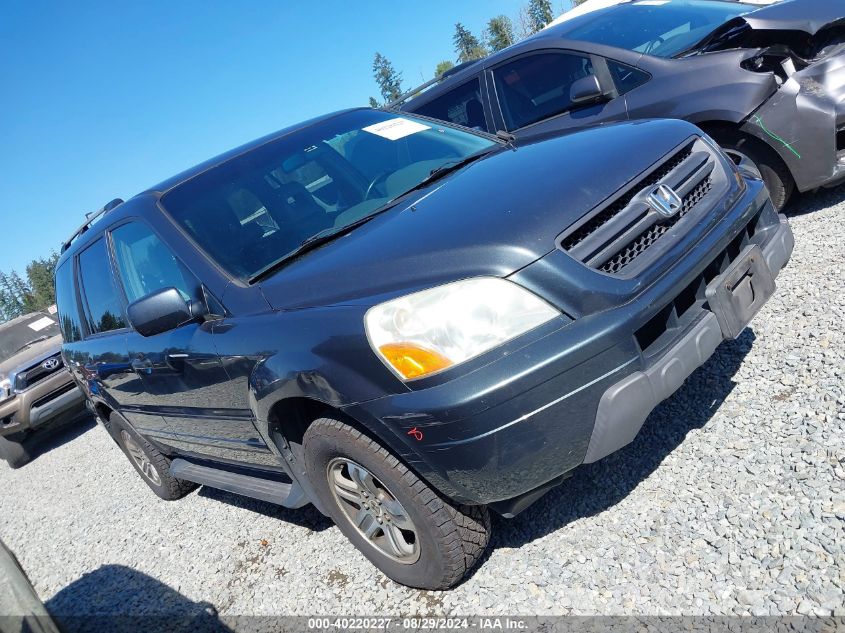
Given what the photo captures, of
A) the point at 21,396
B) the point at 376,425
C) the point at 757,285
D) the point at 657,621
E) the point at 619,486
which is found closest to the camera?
the point at 657,621

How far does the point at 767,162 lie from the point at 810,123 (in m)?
0.32

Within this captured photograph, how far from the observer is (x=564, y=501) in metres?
2.71

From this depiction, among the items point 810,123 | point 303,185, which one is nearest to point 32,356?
point 303,185

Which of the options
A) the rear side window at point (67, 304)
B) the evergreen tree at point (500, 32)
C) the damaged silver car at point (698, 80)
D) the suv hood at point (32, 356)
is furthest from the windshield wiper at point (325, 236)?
the evergreen tree at point (500, 32)

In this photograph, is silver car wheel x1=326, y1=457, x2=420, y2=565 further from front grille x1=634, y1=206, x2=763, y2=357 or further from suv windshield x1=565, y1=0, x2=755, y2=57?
suv windshield x1=565, y1=0, x2=755, y2=57

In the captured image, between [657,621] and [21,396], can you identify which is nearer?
[657,621]

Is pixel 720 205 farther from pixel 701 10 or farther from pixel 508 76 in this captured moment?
pixel 701 10

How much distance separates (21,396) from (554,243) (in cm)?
827

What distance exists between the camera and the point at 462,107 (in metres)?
5.41

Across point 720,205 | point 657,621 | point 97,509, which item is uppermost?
point 720,205

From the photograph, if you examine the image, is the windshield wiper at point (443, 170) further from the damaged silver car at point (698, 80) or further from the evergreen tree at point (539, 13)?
the evergreen tree at point (539, 13)

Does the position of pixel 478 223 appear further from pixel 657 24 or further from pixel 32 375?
pixel 32 375

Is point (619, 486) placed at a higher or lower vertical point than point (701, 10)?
lower

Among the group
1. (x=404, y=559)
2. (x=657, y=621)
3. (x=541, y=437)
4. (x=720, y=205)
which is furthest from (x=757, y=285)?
(x=404, y=559)
